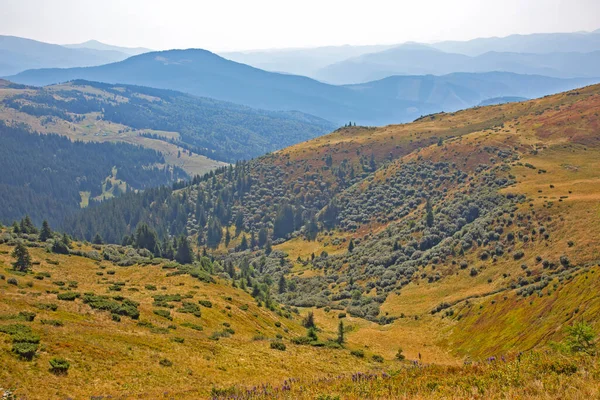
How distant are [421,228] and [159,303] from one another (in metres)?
87.7

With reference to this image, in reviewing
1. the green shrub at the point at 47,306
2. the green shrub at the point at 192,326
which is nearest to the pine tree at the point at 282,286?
the green shrub at the point at 192,326

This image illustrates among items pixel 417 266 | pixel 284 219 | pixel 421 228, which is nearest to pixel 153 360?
pixel 417 266

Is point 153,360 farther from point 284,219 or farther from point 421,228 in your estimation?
point 284,219

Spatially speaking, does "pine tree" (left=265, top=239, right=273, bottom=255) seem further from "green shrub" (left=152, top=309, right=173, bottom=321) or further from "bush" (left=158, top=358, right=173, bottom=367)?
"bush" (left=158, top=358, right=173, bottom=367)

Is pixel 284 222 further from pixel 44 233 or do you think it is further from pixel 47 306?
pixel 47 306

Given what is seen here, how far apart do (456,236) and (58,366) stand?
94.8m

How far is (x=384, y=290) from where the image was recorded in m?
94.8

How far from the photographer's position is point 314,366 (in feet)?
97.6

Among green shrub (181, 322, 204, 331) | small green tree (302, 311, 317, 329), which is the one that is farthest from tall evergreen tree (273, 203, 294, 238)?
green shrub (181, 322, 204, 331)

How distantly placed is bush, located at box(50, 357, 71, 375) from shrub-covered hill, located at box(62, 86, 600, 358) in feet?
119

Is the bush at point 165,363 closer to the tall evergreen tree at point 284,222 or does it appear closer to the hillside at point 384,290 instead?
the hillside at point 384,290

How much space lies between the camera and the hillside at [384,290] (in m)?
18.9

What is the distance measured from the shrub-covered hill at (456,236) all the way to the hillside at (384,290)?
545 mm

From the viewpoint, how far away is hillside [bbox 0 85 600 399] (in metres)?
18.9
